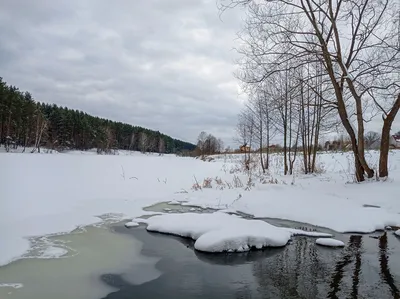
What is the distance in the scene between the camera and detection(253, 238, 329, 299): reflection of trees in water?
320 centimetres

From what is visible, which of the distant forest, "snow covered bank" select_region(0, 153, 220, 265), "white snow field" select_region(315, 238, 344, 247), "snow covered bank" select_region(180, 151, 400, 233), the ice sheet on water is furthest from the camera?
the distant forest

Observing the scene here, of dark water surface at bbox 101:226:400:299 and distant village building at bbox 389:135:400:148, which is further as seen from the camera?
distant village building at bbox 389:135:400:148

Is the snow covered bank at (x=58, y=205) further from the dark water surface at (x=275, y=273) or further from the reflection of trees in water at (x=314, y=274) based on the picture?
the reflection of trees in water at (x=314, y=274)

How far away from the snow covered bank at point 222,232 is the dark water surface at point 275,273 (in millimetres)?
172

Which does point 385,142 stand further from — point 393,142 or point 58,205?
point 393,142

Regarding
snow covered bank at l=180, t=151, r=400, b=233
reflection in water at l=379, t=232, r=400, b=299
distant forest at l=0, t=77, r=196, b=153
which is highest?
distant forest at l=0, t=77, r=196, b=153

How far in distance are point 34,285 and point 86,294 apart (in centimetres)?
59

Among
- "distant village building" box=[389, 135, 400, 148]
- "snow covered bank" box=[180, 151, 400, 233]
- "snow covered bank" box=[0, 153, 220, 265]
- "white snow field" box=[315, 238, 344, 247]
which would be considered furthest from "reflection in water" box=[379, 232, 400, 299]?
"distant village building" box=[389, 135, 400, 148]

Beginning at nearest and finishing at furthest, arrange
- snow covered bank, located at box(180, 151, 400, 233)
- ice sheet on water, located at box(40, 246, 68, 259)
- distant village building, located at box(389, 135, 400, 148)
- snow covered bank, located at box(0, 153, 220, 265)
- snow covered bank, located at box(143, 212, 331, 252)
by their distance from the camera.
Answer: ice sheet on water, located at box(40, 246, 68, 259), snow covered bank, located at box(143, 212, 331, 252), snow covered bank, located at box(0, 153, 220, 265), snow covered bank, located at box(180, 151, 400, 233), distant village building, located at box(389, 135, 400, 148)

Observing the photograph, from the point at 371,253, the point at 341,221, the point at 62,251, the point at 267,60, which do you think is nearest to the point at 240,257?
the point at 371,253

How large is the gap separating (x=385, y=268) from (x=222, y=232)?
89.8 inches

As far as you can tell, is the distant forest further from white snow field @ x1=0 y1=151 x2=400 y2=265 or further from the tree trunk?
the tree trunk

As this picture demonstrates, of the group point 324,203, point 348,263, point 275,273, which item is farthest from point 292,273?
point 324,203

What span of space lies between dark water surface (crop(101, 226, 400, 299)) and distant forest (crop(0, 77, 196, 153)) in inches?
1660
